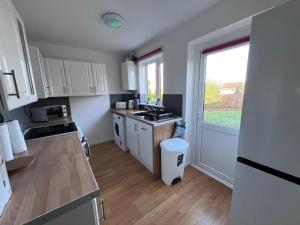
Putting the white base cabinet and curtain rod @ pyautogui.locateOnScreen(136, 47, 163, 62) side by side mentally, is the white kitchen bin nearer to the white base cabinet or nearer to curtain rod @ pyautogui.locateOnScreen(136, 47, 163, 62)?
the white base cabinet

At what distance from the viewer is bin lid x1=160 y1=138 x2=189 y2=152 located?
173 cm

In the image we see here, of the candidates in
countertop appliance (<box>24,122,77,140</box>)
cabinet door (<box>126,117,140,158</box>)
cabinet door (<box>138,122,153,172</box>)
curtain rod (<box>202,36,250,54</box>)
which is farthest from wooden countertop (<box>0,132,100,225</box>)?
curtain rod (<box>202,36,250,54</box>)

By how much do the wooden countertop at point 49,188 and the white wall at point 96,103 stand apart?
2057mm

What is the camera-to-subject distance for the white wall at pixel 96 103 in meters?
2.84

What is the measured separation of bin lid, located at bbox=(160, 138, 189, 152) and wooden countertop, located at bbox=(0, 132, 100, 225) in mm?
1061

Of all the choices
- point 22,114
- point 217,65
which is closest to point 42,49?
point 22,114

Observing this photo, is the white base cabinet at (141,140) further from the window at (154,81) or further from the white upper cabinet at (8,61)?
the white upper cabinet at (8,61)

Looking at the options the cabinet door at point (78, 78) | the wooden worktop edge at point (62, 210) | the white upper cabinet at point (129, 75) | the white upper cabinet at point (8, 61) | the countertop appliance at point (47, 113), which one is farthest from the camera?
the white upper cabinet at point (129, 75)

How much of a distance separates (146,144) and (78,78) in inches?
77.2

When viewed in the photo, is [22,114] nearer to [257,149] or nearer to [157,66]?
[157,66]

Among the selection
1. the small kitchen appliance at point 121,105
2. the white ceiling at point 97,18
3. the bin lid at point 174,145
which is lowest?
the bin lid at point 174,145

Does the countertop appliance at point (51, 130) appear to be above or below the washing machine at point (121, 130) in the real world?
above

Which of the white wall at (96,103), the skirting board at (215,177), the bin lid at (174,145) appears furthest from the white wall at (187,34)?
the white wall at (96,103)

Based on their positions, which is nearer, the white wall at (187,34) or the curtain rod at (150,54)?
the white wall at (187,34)
